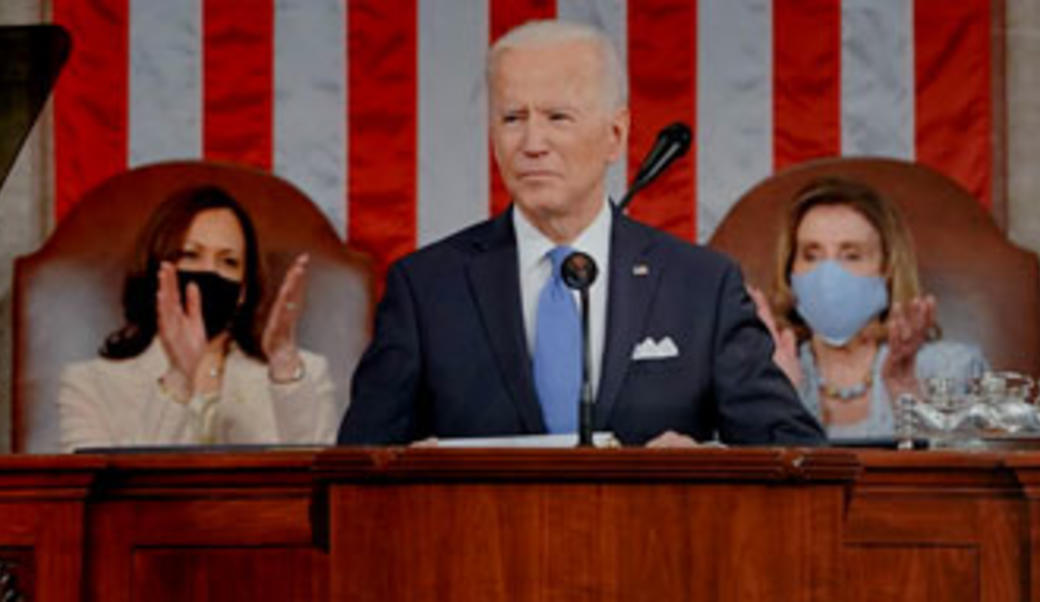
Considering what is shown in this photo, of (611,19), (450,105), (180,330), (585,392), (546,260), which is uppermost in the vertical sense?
(611,19)

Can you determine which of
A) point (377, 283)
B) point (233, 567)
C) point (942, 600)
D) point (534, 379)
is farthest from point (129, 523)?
point (377, 283)

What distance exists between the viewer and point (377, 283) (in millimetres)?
6566

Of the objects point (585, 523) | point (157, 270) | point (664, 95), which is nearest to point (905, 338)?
point (664, 95)

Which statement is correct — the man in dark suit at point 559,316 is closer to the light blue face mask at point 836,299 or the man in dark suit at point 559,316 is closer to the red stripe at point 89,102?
the light blue face mask at point 836,299

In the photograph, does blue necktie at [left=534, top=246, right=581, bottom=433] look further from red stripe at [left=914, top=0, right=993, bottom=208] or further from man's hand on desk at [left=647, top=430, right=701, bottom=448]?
red stripe at [left=914, top=0, right=993, bottom=208]

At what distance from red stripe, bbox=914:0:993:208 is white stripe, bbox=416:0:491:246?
1.19 m

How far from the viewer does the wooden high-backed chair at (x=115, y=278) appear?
6.54 meters

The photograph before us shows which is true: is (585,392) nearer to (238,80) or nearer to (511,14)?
(511,14)

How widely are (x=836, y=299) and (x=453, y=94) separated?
119cm

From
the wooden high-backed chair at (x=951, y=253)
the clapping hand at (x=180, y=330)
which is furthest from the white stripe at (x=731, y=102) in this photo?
the clapping hand at (x=180, y=330)

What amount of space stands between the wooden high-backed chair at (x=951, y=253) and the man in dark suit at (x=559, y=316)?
1.99 metres

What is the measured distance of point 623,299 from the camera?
174 inches

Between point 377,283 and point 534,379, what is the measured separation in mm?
2256

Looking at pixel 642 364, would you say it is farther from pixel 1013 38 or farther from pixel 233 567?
pixel 1013 38
